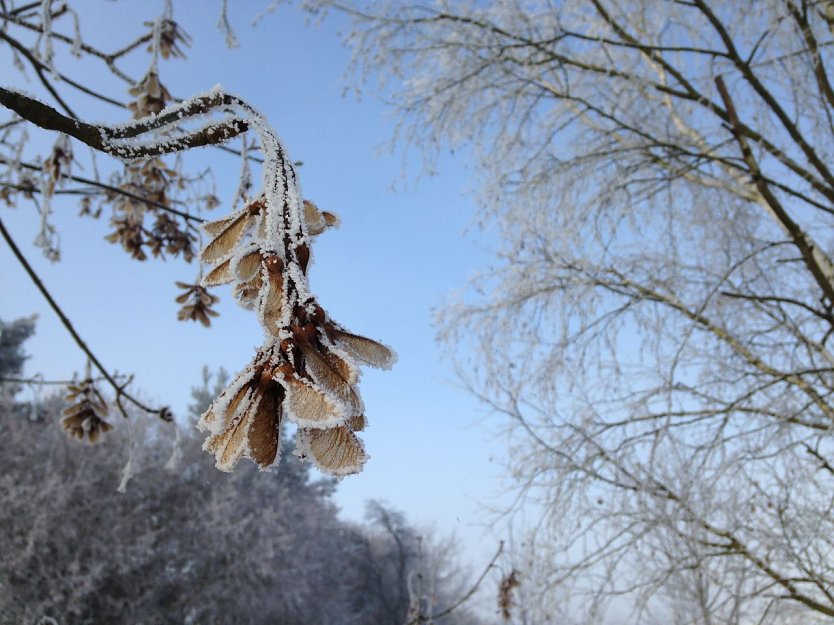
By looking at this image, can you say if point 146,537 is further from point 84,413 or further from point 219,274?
point 219,274

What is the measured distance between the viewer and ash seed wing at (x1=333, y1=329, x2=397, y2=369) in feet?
1.55

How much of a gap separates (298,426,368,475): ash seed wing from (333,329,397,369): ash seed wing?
0.06 m

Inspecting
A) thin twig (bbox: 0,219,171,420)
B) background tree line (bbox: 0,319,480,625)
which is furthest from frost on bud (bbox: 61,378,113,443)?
background tree line (bbox: 0,319,480,625)

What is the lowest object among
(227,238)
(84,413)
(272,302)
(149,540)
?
(272,302)

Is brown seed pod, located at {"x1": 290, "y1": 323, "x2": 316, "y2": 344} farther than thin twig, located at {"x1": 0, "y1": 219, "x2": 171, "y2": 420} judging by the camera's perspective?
No

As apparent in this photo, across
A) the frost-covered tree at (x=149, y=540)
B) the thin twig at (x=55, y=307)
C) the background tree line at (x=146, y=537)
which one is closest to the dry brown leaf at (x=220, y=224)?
the thin twig at (x=55, y=307)

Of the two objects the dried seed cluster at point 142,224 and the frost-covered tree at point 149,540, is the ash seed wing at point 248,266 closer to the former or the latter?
the dried seed cluster at point 142,224

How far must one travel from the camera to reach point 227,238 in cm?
56

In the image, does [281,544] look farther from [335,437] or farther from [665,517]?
[335,437]

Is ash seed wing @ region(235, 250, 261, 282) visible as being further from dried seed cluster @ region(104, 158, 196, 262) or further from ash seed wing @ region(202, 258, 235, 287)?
dried seed cluster @ region(104, 158, 196, 262)

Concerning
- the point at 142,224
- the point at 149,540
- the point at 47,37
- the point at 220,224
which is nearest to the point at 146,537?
the point at 149,540

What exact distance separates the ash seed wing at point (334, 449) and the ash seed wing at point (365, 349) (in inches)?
2.4

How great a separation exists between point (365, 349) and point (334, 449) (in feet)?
0.28

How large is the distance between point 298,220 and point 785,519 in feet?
9.95
